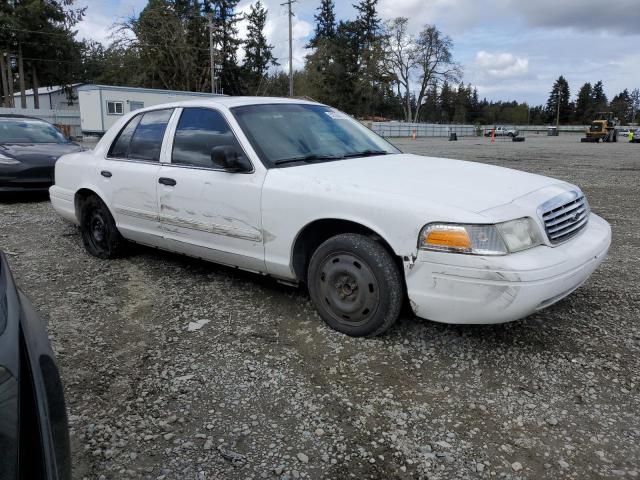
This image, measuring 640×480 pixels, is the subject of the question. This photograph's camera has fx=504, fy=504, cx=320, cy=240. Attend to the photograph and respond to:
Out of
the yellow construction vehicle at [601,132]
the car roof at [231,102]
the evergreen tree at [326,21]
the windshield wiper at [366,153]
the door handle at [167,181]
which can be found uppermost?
the evergreen tree at [326,21]

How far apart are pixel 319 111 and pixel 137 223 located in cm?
193

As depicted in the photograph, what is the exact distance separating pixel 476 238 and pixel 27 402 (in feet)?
7.25

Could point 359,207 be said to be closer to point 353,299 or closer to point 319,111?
point 353,299

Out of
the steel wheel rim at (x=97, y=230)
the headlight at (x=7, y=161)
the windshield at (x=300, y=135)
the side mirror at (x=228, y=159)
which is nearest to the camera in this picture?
the side mirror at (x=228, y=159)

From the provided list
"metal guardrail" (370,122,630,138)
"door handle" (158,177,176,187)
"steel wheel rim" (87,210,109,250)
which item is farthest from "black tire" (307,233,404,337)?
"metal guardrail" (370,122,630,138)

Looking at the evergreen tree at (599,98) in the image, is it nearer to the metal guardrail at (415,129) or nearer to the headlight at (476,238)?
the metal guardrail at (415,129)

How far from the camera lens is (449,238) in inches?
110

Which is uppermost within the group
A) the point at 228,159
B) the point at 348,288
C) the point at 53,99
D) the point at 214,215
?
the point at 53,99

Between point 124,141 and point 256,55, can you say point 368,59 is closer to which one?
point 256,55

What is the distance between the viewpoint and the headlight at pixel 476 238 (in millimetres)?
2754

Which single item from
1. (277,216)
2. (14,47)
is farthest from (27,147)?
(14,47)

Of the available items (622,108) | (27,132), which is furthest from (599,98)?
(27,132)

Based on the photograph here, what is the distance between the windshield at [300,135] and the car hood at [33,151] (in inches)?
237

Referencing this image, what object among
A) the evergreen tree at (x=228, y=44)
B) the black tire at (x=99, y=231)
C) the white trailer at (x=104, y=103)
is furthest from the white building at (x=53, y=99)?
the black tire at (x=99, y=231)
